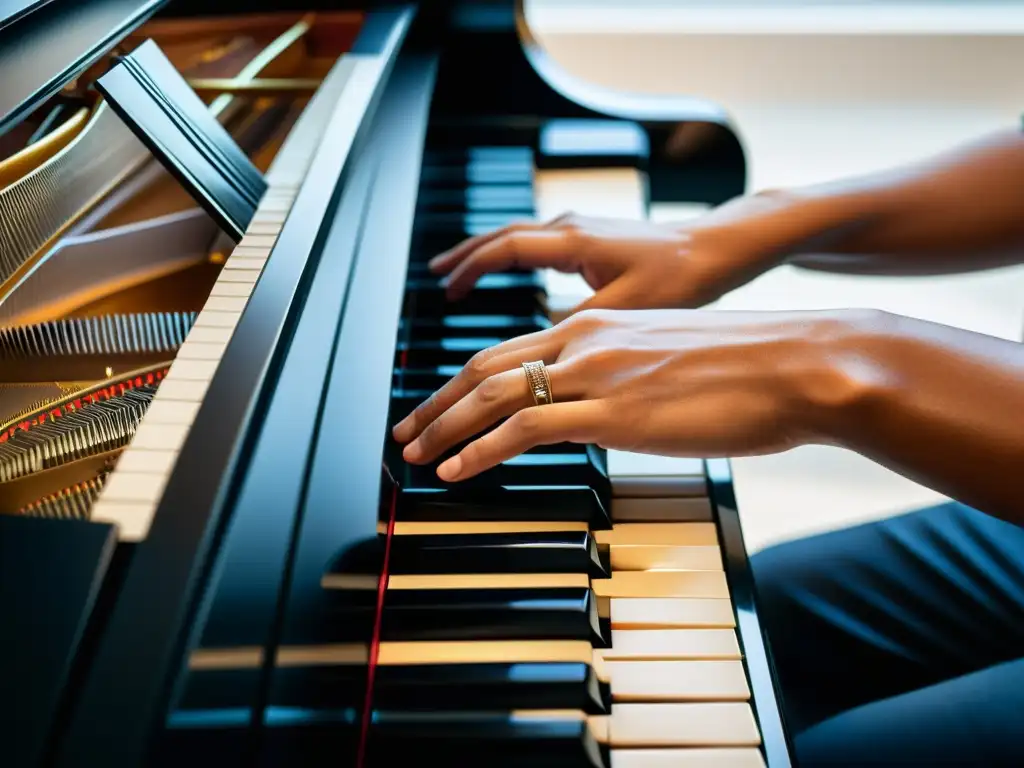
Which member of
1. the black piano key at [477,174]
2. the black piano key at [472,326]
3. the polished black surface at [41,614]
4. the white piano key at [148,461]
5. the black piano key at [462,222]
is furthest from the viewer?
the black piano key at [477,174]

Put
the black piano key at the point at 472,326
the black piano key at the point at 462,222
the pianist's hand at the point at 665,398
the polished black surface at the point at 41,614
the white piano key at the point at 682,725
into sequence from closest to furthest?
the polished black surface at the point at 41,614, the white piano key at the point at 682,725, the pianist's hand at the point at 665,398, the black piano key at the point at 472,326, the black piano key at the point at 462,222

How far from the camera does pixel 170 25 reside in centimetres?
148

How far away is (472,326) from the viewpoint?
43.5 inches

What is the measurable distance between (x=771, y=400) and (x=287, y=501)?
0.43m

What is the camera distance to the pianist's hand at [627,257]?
1128mm

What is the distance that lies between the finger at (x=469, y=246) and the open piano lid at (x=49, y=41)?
422 millimetres

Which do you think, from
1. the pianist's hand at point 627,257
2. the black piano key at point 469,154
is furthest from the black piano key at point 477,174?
the pianist's hand at point 627,257

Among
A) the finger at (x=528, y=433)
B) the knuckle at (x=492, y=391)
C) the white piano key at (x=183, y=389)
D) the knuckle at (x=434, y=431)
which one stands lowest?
the white piano key at (x=183, y=389)

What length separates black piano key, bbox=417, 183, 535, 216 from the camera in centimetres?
134

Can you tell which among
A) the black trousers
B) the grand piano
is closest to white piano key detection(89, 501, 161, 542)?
the grand piano

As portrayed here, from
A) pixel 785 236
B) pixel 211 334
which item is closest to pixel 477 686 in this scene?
pixel 211 334

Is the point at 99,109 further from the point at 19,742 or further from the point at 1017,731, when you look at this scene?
the point at 1017,731

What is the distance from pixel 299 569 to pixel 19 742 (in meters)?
0.21

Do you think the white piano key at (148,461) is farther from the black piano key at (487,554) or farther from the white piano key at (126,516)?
the black piano key at (487,554)
